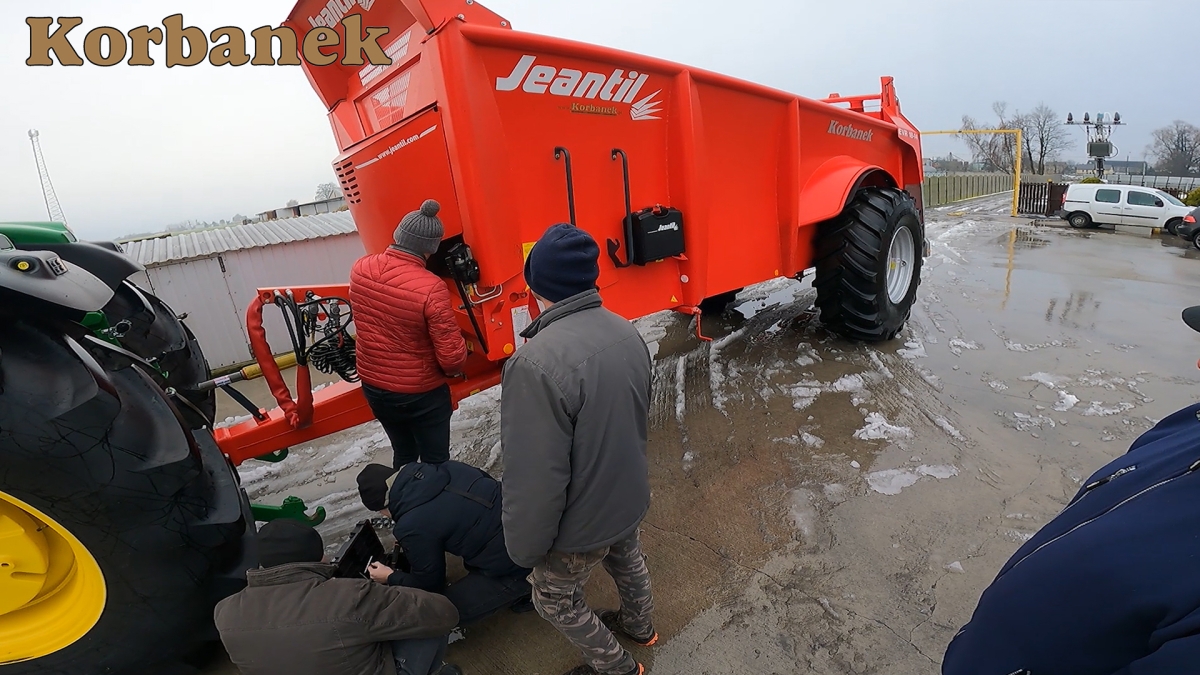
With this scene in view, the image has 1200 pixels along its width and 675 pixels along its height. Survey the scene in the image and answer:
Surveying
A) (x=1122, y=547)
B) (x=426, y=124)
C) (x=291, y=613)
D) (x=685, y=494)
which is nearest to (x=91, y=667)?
(x=291, y=613)

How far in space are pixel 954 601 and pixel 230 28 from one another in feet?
14.9

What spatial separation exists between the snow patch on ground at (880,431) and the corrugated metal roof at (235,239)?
631cm

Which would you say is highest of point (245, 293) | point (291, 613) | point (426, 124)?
point (426, 124)

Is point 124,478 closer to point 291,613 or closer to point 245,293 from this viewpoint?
point 291,613

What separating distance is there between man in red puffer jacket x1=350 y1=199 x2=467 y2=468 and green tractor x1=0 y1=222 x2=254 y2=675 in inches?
30.3

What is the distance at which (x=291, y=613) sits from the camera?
169 cm

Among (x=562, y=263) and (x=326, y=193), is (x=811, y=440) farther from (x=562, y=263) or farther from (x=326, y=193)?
(x=326, y=193)

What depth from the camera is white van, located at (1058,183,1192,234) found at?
12836 mm

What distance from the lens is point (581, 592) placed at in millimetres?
1902

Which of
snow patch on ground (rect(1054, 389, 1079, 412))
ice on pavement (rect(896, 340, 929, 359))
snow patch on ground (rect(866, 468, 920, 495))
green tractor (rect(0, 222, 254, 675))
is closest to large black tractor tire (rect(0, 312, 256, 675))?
green tractor (rect(0, 222, 254, 675))

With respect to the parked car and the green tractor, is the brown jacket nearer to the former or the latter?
the green tractor

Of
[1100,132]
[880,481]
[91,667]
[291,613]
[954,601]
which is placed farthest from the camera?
[1100,132]

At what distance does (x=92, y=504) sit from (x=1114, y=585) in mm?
2456

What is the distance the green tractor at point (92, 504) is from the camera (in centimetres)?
168
